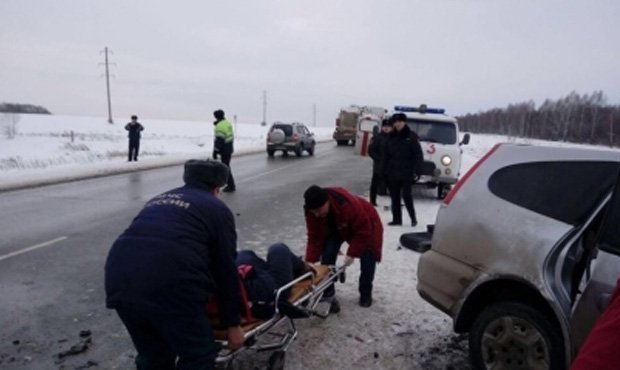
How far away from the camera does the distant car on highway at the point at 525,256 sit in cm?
279

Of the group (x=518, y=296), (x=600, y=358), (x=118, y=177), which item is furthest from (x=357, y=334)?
(x=118, y=177)

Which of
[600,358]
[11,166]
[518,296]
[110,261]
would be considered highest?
[600,358]

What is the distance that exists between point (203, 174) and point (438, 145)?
962cm

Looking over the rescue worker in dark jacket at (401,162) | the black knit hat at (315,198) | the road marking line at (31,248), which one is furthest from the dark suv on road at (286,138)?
the black knit hat at (315,198)

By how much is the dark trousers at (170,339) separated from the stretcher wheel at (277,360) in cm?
81

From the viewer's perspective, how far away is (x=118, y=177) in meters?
14.7

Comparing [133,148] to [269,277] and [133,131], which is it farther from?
[269,277]

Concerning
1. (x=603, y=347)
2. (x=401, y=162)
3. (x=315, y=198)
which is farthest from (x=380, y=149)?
(x=603, y=347)

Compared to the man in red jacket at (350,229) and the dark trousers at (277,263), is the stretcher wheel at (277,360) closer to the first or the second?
the dark trousers at (277,263)

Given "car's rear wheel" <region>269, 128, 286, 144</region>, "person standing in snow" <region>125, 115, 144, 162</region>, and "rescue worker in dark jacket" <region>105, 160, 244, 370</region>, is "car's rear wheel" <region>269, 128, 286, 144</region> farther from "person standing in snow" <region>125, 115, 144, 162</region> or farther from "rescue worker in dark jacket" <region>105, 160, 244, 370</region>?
"rescue worker in dark jacket" <region>105, 160, 244, 370</region>

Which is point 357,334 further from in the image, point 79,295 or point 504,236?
point 79,295

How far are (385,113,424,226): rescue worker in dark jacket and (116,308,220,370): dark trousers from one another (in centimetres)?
622

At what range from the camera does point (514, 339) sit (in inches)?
120

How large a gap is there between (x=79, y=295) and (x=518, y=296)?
4.16 m
